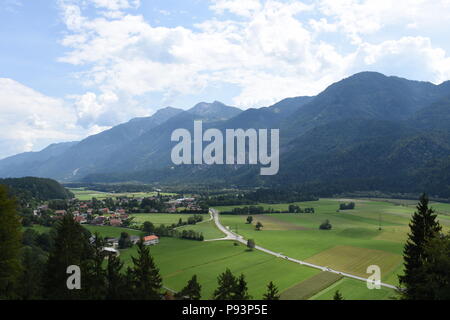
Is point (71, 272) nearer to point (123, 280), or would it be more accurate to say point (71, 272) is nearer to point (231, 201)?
point (123, 280)

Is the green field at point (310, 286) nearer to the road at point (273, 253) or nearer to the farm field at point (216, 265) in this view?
the farm field at point (216, 265)

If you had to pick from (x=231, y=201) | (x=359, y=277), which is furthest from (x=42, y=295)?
(x=231, y=201)

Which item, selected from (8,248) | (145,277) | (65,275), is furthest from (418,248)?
(8,248)

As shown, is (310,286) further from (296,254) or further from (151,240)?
(151,240)

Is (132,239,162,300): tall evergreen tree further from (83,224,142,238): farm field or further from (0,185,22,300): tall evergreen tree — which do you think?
(83,224,142,238): farm field

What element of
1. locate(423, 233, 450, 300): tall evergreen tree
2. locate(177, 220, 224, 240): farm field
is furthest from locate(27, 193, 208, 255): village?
locate(423, 233, 450, 300): tall evergreen tree

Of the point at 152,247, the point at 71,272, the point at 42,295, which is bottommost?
the point at 152,247
